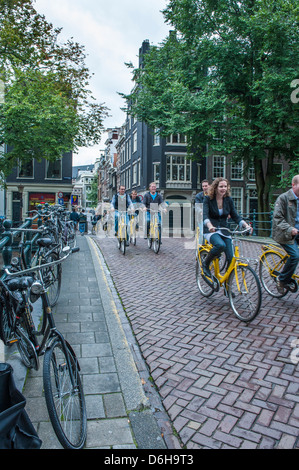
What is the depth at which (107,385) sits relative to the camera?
298 centimetres

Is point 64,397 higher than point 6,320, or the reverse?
point 6,320

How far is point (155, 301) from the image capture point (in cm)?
544

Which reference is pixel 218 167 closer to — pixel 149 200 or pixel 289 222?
pixel 149 200

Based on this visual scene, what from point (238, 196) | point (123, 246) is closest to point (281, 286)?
point (123, 246)

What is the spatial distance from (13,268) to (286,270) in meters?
3.96

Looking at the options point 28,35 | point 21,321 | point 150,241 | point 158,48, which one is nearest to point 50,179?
point 158,48

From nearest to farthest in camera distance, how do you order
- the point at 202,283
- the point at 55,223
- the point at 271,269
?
the point at 271,269, the point at 202,283, the point at 55,223

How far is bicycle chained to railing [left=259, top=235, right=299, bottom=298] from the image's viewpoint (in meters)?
5.36

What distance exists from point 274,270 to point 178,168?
29.1 m

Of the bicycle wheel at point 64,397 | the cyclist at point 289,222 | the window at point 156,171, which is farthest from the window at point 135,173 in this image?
the bicycle wheel at point 64,397

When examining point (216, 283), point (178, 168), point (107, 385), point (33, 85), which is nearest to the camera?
point (107, 385)

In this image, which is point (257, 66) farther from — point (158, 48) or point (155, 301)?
point (155, 301)

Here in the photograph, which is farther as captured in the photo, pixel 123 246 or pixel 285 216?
pixel 123 246

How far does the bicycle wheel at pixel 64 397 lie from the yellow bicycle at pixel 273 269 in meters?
3.96
